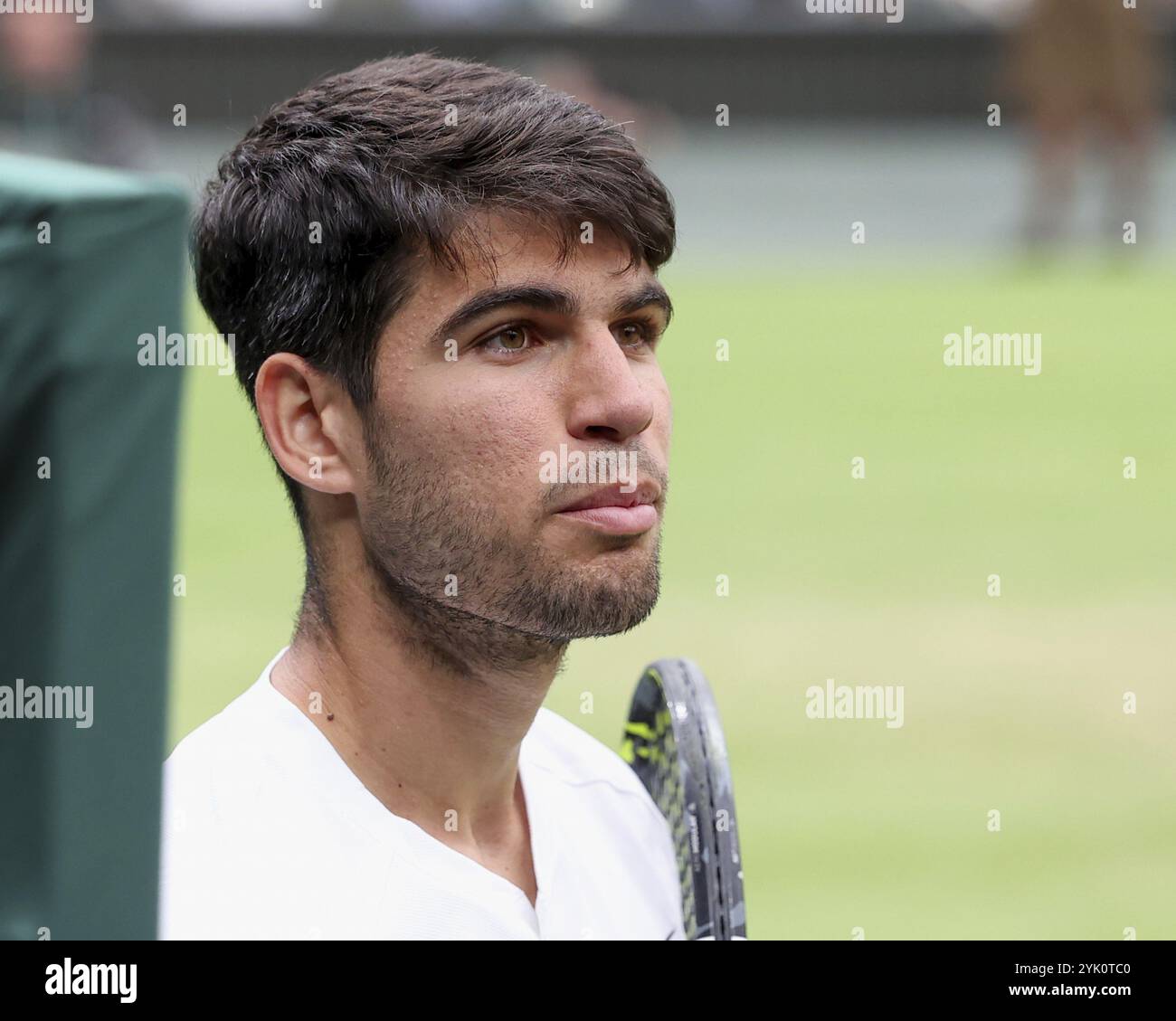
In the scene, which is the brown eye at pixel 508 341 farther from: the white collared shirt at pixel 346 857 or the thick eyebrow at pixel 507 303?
the white collared shirt at pixel 346 857

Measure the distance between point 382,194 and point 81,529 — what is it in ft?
4.75

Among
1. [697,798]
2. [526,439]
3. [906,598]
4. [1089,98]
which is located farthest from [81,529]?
[1089,98]

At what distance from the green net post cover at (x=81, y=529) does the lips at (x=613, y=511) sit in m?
1.22

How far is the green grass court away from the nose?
151cm

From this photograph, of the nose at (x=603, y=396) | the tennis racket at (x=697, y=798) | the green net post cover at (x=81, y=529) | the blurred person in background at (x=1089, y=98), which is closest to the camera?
the green net post cover at (x=81, y=529)

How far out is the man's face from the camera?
2.58m

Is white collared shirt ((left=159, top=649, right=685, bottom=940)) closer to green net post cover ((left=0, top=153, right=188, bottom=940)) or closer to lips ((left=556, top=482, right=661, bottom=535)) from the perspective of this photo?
lips ((left=556, top=482, right=661, bottom=535))

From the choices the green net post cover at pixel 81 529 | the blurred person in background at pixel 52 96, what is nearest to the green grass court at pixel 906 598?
the green net post cover at pixel 81 529

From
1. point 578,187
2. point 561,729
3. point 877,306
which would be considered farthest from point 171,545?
point 877,306

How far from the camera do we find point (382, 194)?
267 centimetres

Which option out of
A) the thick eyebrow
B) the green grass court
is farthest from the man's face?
the green grass court

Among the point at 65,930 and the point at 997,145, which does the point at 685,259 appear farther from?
the point at 65,930

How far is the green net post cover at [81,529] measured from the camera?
1280mm

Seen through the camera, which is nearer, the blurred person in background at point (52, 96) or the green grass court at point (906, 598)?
the green grass court at point (906, 598)
